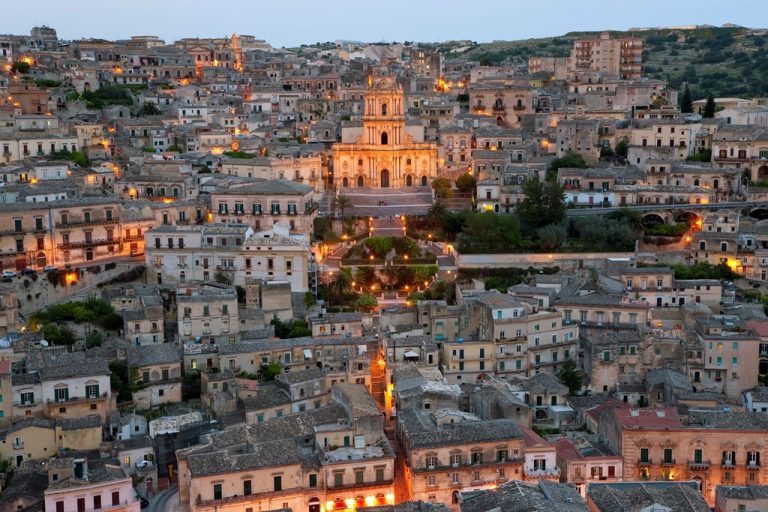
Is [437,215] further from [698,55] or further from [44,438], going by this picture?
[698,55]

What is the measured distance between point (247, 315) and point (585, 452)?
14.3 m

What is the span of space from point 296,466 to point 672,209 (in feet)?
90.6

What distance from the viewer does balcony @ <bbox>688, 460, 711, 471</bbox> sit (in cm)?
2998

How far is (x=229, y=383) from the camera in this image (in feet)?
112

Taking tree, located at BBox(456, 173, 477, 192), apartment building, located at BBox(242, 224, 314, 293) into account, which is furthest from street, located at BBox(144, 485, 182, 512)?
tree, located at BBox(456, 173, 477, 192)

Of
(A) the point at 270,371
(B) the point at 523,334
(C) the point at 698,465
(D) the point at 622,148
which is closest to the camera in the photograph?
(C) the point at 698,465

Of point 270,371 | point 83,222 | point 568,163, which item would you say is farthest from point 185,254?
point 568,163

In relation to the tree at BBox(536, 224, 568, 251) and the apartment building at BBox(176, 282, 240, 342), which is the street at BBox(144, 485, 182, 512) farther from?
the tree at BBox(536, 224, 568, 251)

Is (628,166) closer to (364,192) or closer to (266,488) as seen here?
(364,192)

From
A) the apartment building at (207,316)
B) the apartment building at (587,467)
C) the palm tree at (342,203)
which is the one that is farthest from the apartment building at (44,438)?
the palm tree at (342,203)

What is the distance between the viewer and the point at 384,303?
43281 millimetres

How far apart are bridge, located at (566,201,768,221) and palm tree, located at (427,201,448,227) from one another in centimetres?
590

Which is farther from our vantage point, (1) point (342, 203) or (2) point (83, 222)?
(1) point (342, 203)

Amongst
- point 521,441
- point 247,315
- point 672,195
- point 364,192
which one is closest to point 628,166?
point 672,195
